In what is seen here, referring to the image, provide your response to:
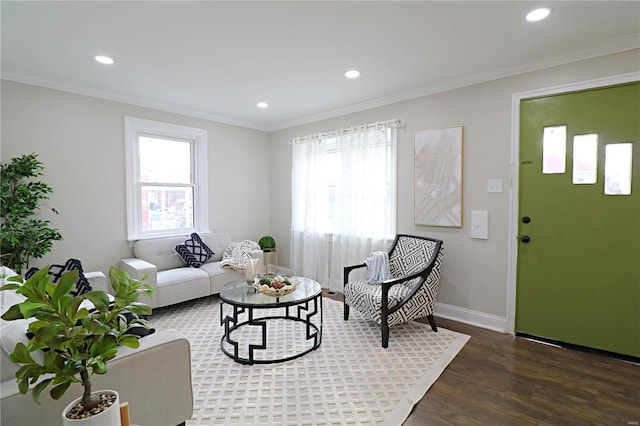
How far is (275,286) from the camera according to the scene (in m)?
2.80

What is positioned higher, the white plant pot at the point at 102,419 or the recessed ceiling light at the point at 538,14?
the recessed ceiling light at the point at 538,14

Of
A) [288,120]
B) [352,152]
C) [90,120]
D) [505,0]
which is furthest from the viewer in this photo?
[288,120]

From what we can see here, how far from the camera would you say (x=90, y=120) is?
11.9ft

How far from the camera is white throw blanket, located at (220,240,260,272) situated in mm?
4074

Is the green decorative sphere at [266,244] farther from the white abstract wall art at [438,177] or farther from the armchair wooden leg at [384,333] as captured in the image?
the armchair wooden leg at [384,333]

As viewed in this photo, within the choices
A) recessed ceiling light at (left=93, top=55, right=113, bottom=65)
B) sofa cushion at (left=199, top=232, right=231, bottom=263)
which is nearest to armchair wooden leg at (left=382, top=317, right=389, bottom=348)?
sofa cushion at (left=199, top=232, right=231, bottom=263)

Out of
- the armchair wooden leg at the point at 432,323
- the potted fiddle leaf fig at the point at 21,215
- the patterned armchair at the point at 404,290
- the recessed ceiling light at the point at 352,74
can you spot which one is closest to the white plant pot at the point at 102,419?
the patterned armchair at the point at 404,290

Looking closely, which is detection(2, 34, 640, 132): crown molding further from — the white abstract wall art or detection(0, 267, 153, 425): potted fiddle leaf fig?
detection(0, 267, 153, 425): potted fiddle leaf fig

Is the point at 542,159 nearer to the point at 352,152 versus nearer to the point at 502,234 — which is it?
the point at 502,234

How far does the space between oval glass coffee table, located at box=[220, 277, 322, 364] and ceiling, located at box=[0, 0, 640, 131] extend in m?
2.13

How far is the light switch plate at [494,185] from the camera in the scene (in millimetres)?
3129

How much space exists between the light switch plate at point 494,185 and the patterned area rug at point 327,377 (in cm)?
147

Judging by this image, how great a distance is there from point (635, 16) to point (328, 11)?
2.14 metres

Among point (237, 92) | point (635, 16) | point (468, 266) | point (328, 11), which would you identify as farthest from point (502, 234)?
point (237, 92)
